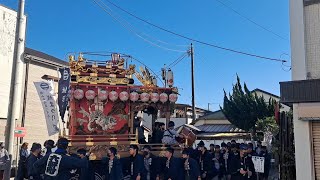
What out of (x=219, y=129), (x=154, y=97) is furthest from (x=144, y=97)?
(x=219, y=129)

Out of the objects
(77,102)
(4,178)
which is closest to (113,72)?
(77,102)

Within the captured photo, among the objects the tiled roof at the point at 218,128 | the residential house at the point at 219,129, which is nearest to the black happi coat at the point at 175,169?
the residential house at the point at 219,129

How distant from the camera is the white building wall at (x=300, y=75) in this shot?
8.29 metres

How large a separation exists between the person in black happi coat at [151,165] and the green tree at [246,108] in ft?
45.3

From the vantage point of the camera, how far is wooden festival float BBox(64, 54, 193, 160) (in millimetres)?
12703

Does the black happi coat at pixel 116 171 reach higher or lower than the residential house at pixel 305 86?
lower

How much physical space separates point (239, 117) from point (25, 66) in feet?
49.3

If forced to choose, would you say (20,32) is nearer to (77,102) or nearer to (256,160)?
(77,102)

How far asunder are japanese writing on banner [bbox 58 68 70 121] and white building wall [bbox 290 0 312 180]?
7913 millimetres

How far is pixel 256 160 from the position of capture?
9.62 metres

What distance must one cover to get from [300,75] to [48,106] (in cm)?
910

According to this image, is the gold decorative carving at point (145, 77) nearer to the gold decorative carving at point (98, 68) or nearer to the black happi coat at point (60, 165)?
the gold decorative carving at point (98, 68)

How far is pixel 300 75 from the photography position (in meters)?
8.70

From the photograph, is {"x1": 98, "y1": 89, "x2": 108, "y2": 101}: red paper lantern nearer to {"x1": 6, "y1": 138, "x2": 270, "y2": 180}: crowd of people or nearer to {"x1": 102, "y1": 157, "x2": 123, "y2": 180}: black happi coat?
{"x1": 6, "y1": 138, "x2": 270, "y2": 180}: crowd of people
